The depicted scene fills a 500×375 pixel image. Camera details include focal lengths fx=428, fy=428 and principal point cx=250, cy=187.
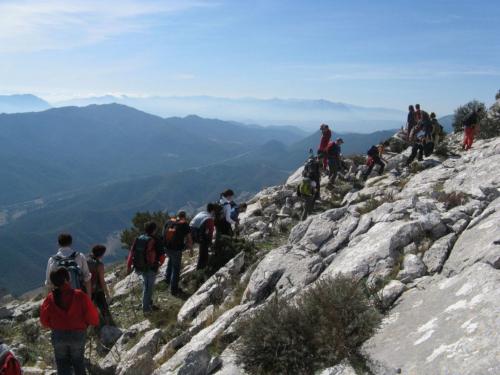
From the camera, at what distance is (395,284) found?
22.4 ft

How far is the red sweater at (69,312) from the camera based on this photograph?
22.0ft

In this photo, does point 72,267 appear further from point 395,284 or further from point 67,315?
point 395,284

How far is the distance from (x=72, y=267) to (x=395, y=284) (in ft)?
20.6

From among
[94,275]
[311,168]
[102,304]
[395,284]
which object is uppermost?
[311,168]

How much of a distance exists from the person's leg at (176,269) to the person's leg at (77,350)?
5.08 m

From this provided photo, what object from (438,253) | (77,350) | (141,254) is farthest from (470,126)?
(77,350)

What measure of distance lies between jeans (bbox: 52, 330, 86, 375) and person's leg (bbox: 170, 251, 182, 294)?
5.05m

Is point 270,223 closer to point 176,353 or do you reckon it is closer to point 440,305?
point 176,353

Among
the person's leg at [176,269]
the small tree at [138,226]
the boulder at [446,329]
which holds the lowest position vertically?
the small tree at [138,226]

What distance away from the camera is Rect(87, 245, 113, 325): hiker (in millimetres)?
10227

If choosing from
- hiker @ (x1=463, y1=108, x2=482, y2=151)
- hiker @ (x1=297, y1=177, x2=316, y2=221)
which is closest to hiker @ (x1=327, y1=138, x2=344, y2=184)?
hiker @ (x1=297, y1=177, x2=316, y2=221)

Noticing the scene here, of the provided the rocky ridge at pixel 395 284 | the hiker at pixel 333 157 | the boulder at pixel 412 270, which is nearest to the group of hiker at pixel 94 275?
the rocky ridge at pixel 395 284

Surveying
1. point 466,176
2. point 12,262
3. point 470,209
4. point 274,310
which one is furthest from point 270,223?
point 12,262

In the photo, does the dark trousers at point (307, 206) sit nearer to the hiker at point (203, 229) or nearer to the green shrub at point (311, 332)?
the hiker at point (203, 229)
